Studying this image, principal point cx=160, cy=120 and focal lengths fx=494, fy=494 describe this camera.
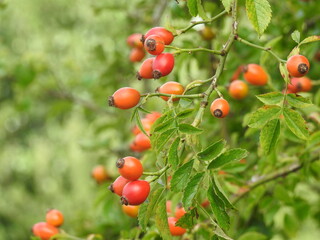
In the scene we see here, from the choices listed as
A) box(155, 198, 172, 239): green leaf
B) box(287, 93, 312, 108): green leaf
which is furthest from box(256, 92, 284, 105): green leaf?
box(155, 198, 172, 239): green leaf

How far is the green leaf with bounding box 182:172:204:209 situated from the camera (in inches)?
45.2

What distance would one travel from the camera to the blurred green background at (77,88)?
2.60 meters

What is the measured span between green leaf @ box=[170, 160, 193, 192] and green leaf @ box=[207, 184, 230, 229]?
66 millimetres

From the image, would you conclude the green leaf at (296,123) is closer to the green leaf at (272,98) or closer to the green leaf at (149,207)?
the green leaf at (272,98)

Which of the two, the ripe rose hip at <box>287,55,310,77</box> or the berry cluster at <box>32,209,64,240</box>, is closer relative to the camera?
the ripe rose hip at <box>287,55,310,77</box>

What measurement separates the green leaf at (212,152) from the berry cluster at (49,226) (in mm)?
730

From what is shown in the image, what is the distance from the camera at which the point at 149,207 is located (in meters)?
1.25

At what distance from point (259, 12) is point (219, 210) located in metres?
0.49

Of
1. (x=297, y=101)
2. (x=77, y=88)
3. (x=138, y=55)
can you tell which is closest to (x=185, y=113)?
(x=297, y=101)

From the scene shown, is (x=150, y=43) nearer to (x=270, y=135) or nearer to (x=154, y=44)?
(x=154, y=44)

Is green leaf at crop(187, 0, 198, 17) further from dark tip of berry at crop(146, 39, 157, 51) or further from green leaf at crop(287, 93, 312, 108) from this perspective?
green leaf at crop(287, 93, 312, 108)

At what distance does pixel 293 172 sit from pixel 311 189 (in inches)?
66.0

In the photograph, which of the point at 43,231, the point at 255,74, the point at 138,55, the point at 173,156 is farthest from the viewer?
the point at 138,55

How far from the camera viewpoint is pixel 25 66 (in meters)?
3.60
